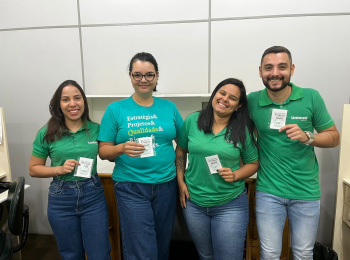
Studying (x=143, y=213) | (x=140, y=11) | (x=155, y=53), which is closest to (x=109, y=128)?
(x=143, y=213)

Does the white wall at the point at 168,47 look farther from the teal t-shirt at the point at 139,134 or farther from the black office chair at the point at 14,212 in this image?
the black office chair at the point at 14,212

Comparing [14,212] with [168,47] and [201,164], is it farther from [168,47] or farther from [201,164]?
[168,47]

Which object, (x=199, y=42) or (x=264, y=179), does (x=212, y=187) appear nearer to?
(x=264, y=179)

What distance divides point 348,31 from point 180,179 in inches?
83.8

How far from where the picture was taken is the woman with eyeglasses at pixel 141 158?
1.38 meters

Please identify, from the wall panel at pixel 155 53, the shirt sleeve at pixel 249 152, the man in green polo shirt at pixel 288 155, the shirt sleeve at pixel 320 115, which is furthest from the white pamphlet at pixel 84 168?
the shirt sleeve at pixel 320 115

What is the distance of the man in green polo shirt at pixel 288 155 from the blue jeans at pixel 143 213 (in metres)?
0.60

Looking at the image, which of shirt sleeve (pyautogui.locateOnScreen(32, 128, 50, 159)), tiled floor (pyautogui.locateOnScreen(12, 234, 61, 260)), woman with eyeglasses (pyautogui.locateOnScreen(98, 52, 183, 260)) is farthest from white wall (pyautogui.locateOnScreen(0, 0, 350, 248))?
shirt sleeve (pyautogui.locateOnScreen(32, 128, 50, 159))

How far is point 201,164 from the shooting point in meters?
1.35

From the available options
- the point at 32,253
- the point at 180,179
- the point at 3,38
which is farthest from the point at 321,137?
the point at 3,38

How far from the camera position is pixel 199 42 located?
2309mm

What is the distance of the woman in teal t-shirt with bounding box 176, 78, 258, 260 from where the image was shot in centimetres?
132

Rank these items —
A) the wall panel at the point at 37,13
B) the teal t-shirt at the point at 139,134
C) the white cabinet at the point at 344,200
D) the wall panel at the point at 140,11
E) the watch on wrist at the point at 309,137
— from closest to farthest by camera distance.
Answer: the watch on wrist at the point at 309,137 → the teal t-shirt at the point at 139,134 → the white cabinet at the point at 344,200 → the wall panel at the point at 140,11 → the wall panel at the point at 37,13

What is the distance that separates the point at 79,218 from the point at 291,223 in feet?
4.36
